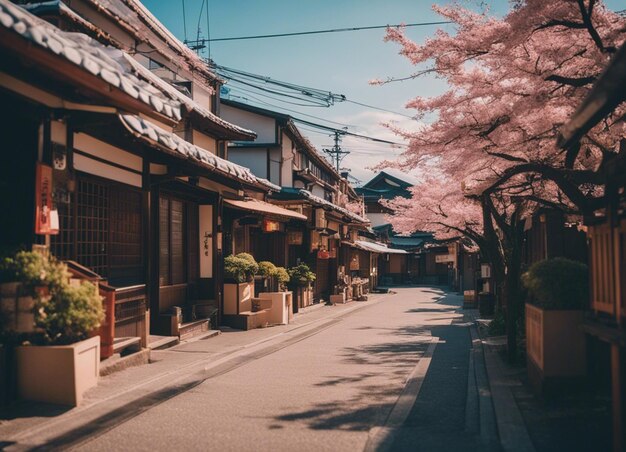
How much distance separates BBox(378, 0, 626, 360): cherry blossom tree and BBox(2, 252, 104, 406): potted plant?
7.32 meters

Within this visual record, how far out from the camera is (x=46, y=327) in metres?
7.74

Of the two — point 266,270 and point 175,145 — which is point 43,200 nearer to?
point 175,145

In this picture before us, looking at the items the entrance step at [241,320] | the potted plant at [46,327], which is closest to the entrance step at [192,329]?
the entrance step at [241,320]

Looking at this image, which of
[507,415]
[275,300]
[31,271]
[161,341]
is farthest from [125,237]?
[275,300]

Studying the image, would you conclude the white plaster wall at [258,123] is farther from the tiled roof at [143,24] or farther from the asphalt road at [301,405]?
the asphalt road at [301,405]

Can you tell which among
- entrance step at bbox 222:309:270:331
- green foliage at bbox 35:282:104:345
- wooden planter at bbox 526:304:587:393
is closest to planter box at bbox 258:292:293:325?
entrance step at bbox 222:309:270:331

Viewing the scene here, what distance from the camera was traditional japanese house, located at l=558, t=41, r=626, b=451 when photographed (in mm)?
4504

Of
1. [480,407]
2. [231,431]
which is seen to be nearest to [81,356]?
[231,431]

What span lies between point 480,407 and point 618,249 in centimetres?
333

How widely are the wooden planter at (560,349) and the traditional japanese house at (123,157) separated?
19.0ft

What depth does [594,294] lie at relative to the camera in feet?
22.5

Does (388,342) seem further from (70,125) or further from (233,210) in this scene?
(70,125)

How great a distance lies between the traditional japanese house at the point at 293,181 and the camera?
26.8 meters

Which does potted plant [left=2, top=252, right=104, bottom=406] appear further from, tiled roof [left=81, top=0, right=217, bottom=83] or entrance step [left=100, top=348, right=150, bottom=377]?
tiled roof [left=81, top=0, right=217, bottom=83]
